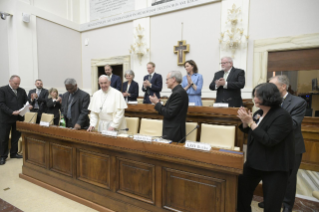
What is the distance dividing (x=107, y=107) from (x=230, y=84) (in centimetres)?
188

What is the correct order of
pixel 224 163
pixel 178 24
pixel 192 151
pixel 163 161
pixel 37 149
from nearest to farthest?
pixel 224 163, pixel 192 151, pixel 163 161, pixel 37 149, pixel 178 24

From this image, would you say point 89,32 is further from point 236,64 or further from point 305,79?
point 305,79

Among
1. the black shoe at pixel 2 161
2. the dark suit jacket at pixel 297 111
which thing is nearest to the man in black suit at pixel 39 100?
the black shoe at pixel 2 161

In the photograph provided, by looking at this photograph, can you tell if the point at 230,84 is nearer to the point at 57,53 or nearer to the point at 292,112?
the point at 292,112

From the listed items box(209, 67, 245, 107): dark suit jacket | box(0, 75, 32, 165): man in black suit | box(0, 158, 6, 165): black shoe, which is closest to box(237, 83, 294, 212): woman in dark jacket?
box(209, 67, 245, 107): dark suit jacket

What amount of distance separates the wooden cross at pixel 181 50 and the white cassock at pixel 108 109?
131 inches

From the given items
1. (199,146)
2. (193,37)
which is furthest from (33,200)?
(193,37)

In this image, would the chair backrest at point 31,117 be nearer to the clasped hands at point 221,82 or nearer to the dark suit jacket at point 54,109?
the dark suit jacket at point 54,109

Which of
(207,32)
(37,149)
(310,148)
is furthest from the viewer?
(207,32)

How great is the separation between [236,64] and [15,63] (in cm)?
641

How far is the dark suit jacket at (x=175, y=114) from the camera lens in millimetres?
2213

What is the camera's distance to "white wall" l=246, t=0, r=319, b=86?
4.19m

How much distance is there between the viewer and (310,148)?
3473mm

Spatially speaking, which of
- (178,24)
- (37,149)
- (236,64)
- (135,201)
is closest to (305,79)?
(236,64)
